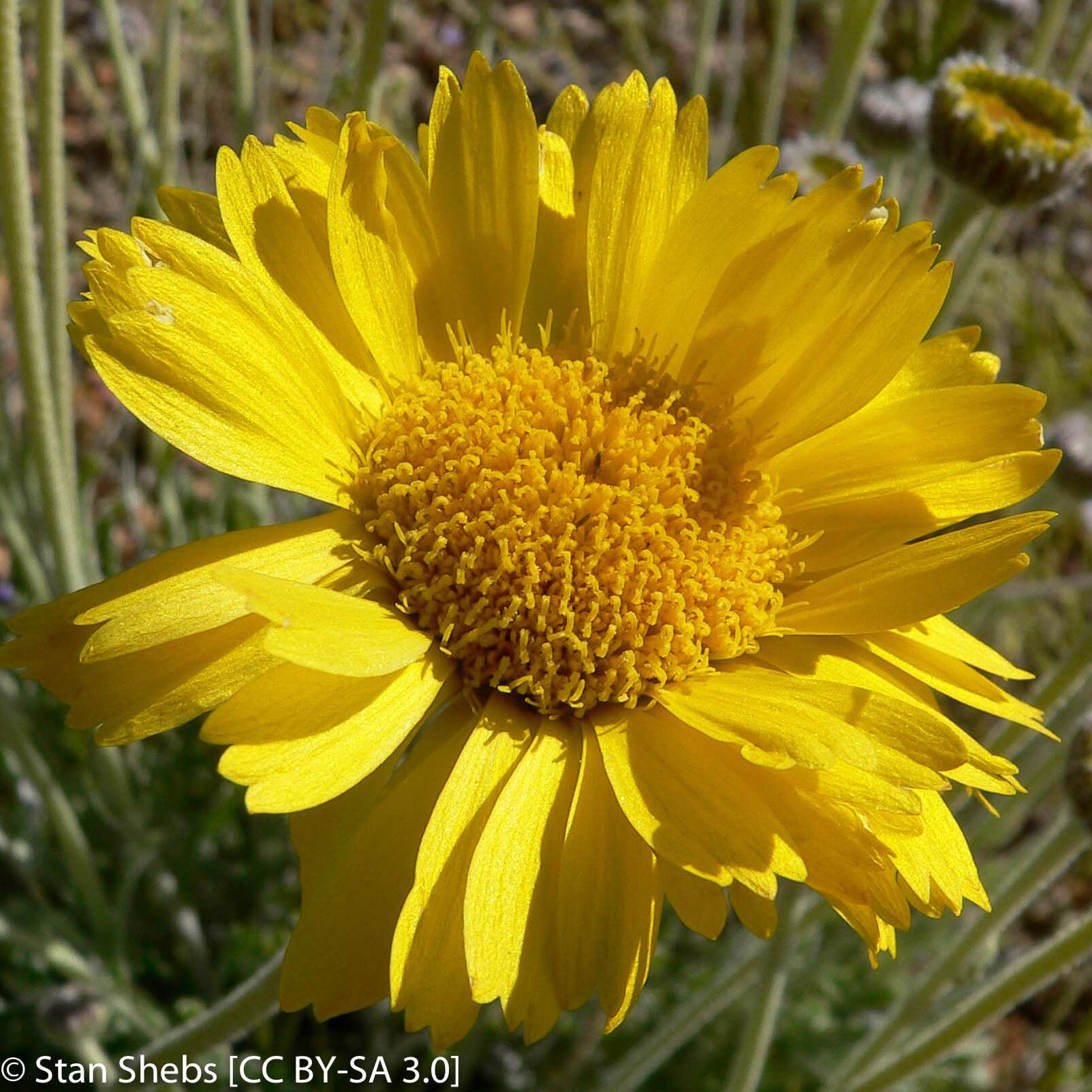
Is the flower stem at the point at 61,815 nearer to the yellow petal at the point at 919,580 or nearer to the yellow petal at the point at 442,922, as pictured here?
the yellow petal at the point at 442,922

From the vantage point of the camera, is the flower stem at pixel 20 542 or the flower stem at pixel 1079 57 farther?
the flower stem at pixel 1079 57

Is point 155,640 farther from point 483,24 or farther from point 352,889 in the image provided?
point 483,24

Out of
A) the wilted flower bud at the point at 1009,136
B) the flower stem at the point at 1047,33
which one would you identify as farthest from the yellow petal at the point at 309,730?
the flower stem at the point at 1047,33

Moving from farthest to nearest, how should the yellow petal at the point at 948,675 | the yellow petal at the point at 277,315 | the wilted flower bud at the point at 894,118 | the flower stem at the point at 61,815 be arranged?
the wilted flower bud at the point at 894,118
the flower stem at the point at 61,815
the yellow petal at the point at 948,675
the yellow petal at the point at 277,315

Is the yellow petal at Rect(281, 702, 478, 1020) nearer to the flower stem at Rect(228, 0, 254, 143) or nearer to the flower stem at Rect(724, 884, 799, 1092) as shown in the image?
the flower stem at Rect(724, 884, 799, 1092)

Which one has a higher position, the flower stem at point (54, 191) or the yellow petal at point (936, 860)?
the flower stem at point (54, 191)

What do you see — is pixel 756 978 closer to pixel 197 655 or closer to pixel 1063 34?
pixel 197 655
